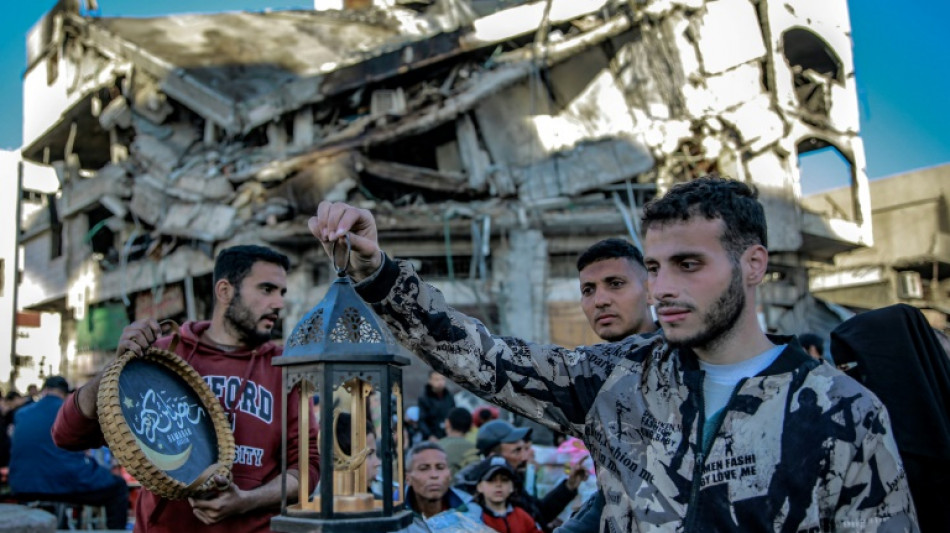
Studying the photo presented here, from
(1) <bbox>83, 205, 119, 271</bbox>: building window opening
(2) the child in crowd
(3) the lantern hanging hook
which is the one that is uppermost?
(1) <bbox>83, 205, 119, 271</bbox>: building window opening

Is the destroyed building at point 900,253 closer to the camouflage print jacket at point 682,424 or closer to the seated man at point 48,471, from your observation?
the seated man at point 48,471

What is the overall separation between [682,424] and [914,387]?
1.20 meters

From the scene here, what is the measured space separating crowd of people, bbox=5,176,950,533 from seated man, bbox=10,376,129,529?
363cm

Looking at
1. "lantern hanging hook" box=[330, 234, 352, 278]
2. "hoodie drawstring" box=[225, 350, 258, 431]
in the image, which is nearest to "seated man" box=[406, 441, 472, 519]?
"hoodie drawstring" box=[225, 350, 258, 431]

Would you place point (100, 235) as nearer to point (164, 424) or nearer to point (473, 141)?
point (473, 141)

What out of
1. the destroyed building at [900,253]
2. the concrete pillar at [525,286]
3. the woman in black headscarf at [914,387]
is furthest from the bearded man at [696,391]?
the destroyed building at [900,253]

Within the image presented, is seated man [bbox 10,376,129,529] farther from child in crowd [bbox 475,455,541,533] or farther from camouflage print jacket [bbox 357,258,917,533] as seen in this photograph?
camouflage print jacket [bbox 357,258,917,533]

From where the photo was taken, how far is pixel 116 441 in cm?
280

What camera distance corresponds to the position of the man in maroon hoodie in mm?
3160

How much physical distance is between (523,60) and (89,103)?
12.7 metres

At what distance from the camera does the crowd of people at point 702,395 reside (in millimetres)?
1842

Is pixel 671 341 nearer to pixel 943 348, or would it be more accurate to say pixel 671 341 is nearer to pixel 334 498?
pixel 334 498

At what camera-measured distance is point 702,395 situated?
2.03 metres

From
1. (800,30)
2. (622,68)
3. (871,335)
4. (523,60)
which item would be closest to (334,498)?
(871,335)
